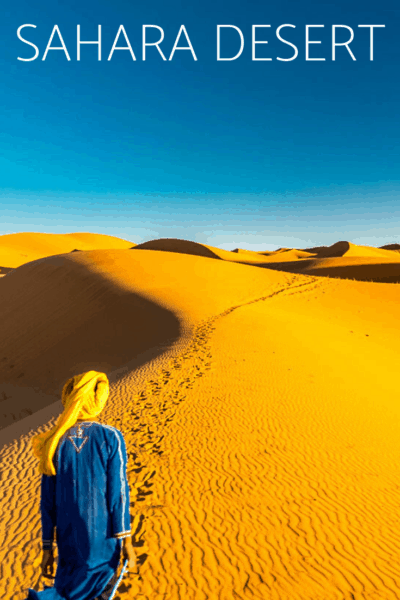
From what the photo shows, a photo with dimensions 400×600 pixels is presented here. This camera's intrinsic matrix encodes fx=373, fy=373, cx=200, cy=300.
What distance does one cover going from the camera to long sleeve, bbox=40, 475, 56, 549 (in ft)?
7.28

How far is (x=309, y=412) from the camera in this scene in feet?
27.8

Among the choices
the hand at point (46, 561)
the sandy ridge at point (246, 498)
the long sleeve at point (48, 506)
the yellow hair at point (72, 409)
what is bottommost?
the sandy ridge at point (246, 498)

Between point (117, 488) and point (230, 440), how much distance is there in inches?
208

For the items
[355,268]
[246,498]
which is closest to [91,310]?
[246,498]

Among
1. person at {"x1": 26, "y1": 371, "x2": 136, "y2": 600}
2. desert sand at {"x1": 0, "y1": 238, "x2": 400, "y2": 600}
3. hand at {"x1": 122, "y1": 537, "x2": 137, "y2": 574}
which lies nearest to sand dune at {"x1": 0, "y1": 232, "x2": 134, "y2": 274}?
desert sand at {"x1": 0, "y1": 238, "x2": 400, "y2": 600}

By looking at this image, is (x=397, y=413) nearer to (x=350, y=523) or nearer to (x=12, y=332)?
(x=350, y=523)

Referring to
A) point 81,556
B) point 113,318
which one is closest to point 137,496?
point 81,556

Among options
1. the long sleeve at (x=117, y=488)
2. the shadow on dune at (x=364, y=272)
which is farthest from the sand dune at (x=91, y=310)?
the shadow on dune at (x=364, y=272)

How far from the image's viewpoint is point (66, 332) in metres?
18.7

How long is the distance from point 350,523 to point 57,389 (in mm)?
11559

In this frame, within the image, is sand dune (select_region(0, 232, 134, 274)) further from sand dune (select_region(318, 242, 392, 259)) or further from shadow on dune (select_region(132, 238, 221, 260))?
sand dune (select_region(318, 242, 392, 259))

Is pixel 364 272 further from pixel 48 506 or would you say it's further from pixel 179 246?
pixel 48 506

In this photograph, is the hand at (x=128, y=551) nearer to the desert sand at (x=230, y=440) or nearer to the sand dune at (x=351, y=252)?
the desert sand at (x=230, y=440)

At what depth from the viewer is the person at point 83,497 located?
2.15 metres
